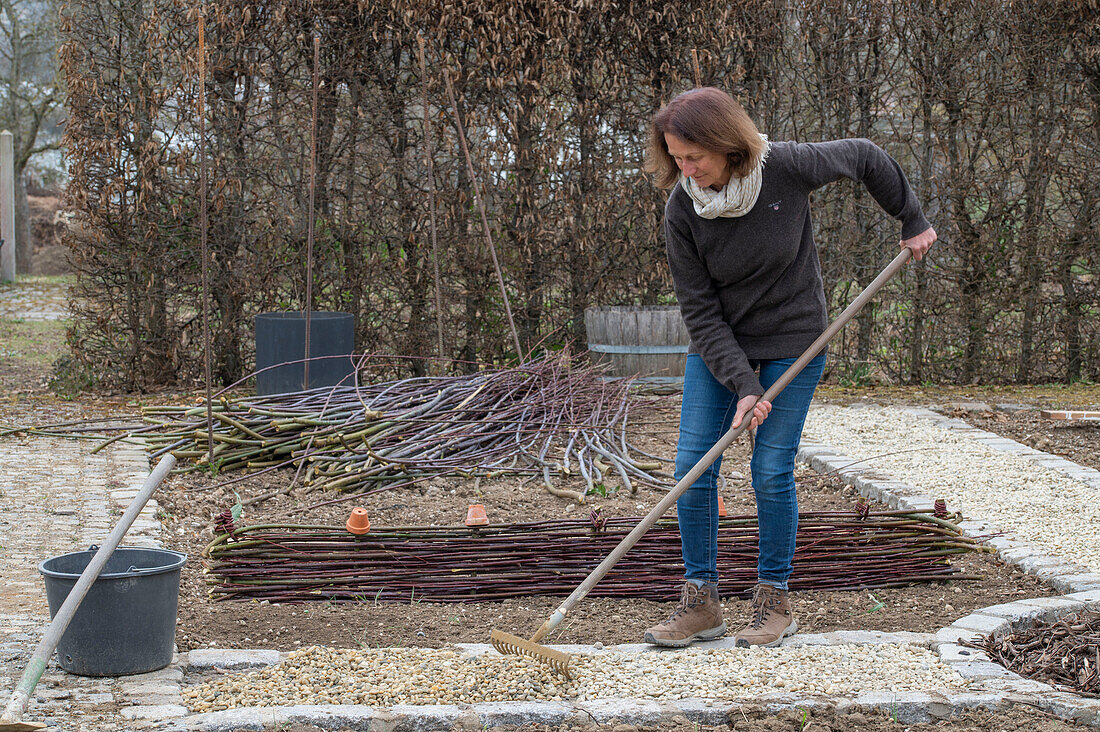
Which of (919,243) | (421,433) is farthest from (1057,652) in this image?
(421,433)

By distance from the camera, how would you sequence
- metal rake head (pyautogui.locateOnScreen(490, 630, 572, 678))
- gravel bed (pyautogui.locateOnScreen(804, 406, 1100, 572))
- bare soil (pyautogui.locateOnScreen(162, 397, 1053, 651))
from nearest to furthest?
metal rake head (pyautogui.locateOnScreen(490, 630, 572, 678))
bare soil (pyautogui.locateOnScreen(162, 397, 1053, 651))
gravel bed (pyautogui.locateOnScreen(804, 406, 1100, 572))

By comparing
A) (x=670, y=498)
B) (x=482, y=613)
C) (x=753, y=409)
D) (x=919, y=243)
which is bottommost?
(x=482, y=613)

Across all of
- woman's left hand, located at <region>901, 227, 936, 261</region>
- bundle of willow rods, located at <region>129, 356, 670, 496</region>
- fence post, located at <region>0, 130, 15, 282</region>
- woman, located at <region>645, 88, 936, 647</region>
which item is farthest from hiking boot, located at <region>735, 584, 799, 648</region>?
fence post, located at <region>0, 130, 15, 282</region>

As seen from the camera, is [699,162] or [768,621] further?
[768,621]

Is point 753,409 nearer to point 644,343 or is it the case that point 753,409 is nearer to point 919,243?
point 919,243

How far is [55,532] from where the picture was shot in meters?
4.29

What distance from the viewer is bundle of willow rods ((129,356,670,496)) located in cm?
534

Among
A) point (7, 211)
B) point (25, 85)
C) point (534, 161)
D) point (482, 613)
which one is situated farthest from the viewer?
point (25, 85)

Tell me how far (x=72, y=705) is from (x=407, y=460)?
2734mm

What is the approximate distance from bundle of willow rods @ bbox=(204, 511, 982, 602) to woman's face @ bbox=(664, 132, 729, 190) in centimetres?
142

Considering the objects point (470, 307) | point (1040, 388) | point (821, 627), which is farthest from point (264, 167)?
point (1040, 388)

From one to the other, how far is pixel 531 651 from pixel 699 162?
4.67ft

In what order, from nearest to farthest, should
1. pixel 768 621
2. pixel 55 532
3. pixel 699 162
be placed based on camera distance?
pixel 699 162
pixel 768 621
pixel 55 532

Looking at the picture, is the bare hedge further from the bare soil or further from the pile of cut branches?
the pile of cut branches
